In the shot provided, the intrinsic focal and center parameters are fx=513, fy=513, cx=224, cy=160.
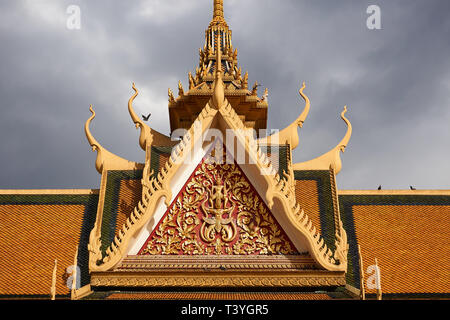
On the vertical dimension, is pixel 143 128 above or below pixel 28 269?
above

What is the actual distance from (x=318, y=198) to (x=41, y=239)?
5.63 metres

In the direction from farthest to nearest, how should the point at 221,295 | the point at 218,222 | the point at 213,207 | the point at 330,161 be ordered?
1. the point at 330,161
2. the point at 213,207
3. the point at 218,222
4. the point at 221,295

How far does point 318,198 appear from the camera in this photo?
10.7 meters

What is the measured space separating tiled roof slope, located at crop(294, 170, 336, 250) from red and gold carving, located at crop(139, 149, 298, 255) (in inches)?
67.0

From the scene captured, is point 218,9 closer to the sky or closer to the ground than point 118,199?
closer to the sky

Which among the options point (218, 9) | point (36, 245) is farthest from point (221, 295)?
point (218, 9)

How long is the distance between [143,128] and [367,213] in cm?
535

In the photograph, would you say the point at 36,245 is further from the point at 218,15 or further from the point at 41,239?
the point at 218,15

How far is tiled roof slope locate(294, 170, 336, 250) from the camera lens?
10047 mm

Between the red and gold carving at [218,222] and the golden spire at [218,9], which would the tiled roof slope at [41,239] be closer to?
the red and gold carving at [218,222]

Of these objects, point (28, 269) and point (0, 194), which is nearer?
point (28, 269)
